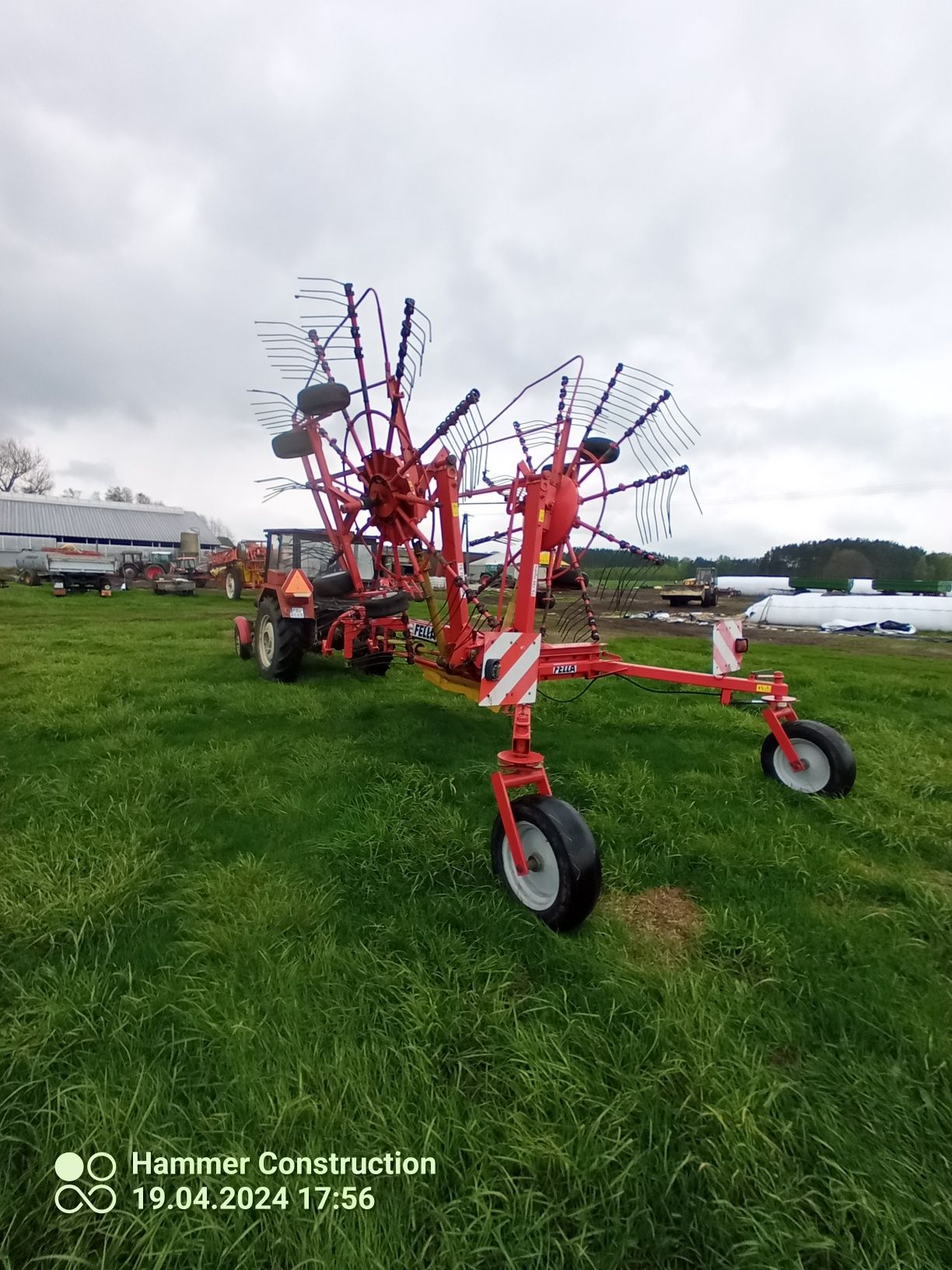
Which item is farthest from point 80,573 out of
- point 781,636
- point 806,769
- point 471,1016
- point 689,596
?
point 471,1016

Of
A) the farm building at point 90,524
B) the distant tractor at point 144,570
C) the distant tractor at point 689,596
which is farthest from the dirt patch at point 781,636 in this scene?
the farm building at point 90,524

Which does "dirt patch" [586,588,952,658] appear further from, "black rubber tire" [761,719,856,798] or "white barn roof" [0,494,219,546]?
"white barn roof" [0,494,219,546]

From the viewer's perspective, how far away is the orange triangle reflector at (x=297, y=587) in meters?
6.56

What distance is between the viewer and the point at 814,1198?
1485mm

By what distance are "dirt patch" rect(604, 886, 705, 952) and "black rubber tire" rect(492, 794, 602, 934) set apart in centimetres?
27

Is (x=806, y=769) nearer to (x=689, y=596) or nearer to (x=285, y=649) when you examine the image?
(x=285, y=649)

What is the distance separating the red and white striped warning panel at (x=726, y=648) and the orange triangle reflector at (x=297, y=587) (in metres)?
4.29

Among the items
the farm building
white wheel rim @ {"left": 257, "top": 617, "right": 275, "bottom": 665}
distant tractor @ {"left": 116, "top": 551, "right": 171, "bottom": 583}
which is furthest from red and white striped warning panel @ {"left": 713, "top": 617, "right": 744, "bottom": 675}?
the farm building

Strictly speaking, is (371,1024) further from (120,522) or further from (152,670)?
(120,522)

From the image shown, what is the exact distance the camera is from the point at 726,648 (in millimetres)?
3988

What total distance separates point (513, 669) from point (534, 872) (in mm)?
929

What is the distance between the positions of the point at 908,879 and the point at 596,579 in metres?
2.62

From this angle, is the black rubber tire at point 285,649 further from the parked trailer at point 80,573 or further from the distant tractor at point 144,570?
the distant tractor at point 144,570

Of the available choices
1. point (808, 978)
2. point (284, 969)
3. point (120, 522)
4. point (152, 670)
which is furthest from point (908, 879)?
point (120, 522)
